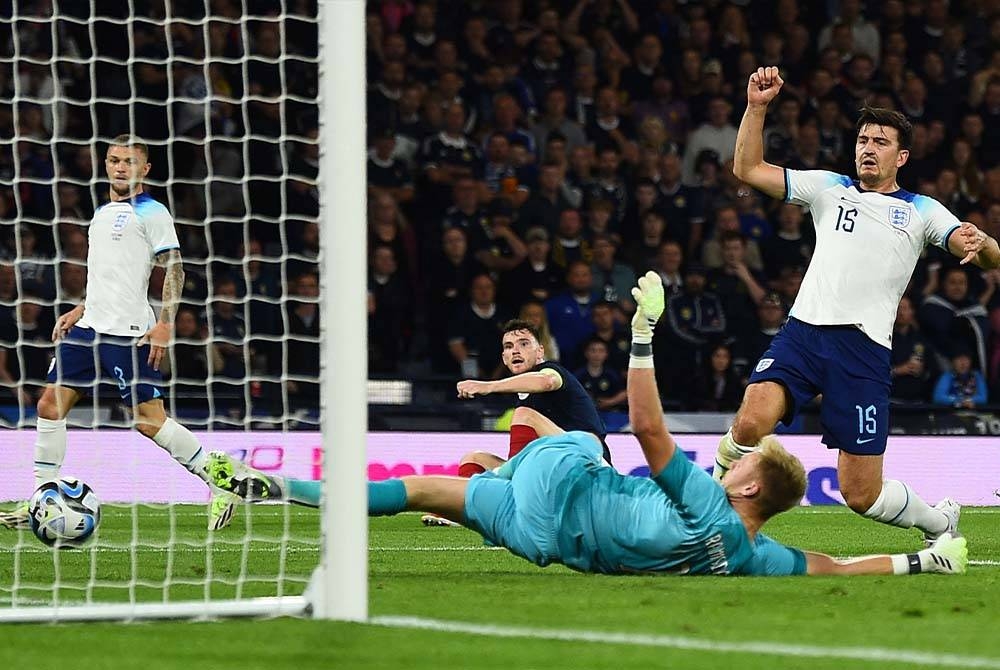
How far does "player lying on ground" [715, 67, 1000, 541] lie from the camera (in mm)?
8055

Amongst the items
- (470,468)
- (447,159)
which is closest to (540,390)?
(470,468)

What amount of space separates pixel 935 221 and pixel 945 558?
1.70 m

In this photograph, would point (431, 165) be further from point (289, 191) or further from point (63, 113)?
point (63, 113)

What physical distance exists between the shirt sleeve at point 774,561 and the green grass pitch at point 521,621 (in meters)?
0.06

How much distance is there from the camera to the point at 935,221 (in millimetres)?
8102

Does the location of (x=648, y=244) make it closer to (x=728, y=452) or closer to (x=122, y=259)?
(x=122, y=259)

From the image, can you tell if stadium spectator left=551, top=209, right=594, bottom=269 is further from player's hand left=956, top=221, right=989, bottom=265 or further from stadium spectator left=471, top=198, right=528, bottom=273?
player's hand left=956, top=221, right=989, bottom=265

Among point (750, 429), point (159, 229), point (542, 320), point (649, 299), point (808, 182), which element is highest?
point (808, 182)

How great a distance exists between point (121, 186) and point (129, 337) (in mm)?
839

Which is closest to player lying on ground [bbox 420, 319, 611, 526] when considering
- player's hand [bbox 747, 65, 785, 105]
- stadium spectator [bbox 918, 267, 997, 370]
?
player's hand [bbox 747, 65, 785, 105]

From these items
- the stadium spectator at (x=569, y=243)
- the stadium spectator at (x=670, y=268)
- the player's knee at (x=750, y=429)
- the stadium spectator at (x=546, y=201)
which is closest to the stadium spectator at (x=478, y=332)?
the stadium spectator at (x=569, y=243)

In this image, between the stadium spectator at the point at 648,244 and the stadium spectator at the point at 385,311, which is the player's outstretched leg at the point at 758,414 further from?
the stadium spectator at the point at 648,244

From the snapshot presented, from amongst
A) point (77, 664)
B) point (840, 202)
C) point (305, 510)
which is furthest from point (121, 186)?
point (77, 664)

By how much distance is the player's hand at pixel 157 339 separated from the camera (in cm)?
902
